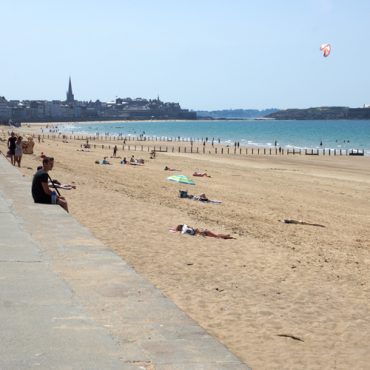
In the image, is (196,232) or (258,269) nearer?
(258,269)

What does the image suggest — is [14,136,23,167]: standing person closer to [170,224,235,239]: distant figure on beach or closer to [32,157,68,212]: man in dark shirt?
[32,157,68,212]: man in dark shirt

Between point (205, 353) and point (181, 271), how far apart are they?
4.27m

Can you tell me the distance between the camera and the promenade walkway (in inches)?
163

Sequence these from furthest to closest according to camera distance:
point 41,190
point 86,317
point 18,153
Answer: point 18,153 → point 41,190 → point 86,317

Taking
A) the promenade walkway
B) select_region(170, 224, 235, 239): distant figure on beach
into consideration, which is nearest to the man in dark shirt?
select_region(170, 224, 235, 239): distant figure on beach

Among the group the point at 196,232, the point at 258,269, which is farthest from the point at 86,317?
the point at 196,232

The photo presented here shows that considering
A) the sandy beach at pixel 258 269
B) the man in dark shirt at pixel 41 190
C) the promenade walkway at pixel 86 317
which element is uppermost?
the man in dark shirt at pixel 41 190

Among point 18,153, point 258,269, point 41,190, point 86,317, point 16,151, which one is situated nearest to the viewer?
Result: point 86,317

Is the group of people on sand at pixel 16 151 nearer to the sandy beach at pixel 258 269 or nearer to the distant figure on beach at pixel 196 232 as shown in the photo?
the sandy beach at pixel 258 269

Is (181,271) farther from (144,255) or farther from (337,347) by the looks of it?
(337,347)

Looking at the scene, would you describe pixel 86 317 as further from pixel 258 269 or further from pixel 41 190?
pixel 41 190

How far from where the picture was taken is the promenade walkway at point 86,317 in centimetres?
413

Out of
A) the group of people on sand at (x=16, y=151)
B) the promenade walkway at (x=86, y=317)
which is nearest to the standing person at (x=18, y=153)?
the group of people on sand at (x=16, y=151)

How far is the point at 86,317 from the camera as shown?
499cm
